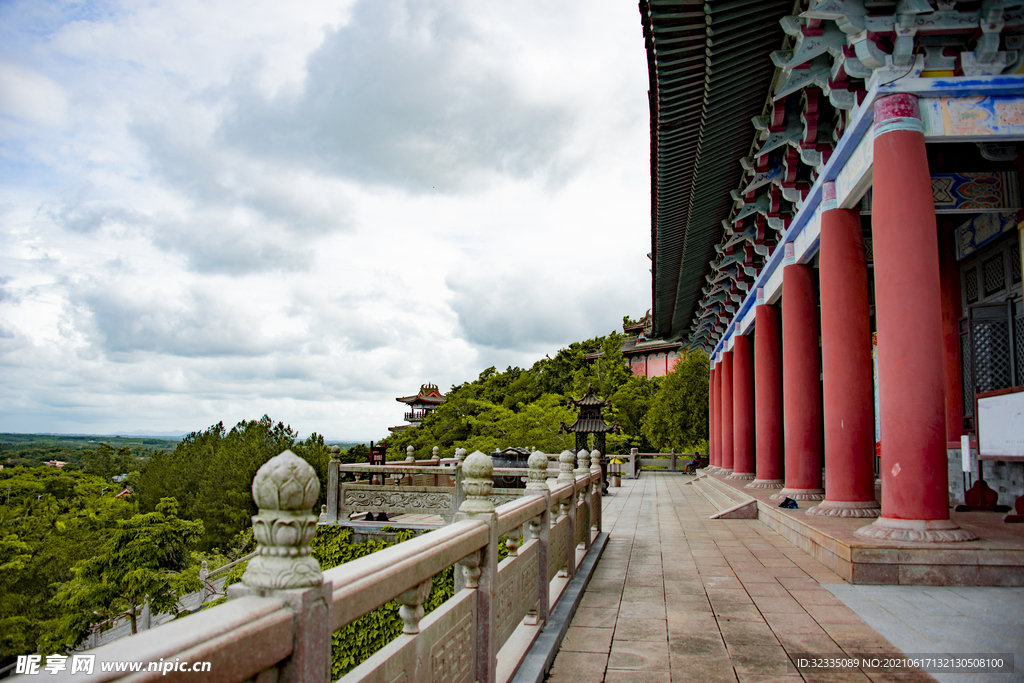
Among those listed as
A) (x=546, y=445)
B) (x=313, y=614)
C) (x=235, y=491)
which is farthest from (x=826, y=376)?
(x=235, y=491)

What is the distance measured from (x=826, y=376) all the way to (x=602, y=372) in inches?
1437

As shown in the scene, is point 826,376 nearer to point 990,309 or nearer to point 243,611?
point 990,309

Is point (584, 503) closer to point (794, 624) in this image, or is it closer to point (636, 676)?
point (794, 624)

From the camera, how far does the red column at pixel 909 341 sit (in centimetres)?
574

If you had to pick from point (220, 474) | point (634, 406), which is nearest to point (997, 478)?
point (634, 406)

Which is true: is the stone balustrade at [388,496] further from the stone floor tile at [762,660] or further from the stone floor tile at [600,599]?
the stone floor tile at [762,660]

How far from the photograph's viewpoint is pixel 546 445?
24531mm

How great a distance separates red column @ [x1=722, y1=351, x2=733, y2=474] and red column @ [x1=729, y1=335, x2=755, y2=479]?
104 inches

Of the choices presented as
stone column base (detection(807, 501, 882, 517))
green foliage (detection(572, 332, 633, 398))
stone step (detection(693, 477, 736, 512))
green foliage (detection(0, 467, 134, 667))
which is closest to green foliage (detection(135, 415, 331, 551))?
green foliage (detection(0, 467, 134, 667))

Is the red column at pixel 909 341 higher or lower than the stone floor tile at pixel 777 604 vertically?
higher

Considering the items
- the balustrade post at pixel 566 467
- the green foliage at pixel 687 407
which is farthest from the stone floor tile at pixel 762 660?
the green foliage at pixel 687 407

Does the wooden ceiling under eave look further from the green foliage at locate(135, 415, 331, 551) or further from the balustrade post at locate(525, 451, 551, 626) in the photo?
the green foliage at locate(135, 415, 331, 551)

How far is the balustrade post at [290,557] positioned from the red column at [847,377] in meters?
7.71

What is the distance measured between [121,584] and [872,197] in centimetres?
2180
